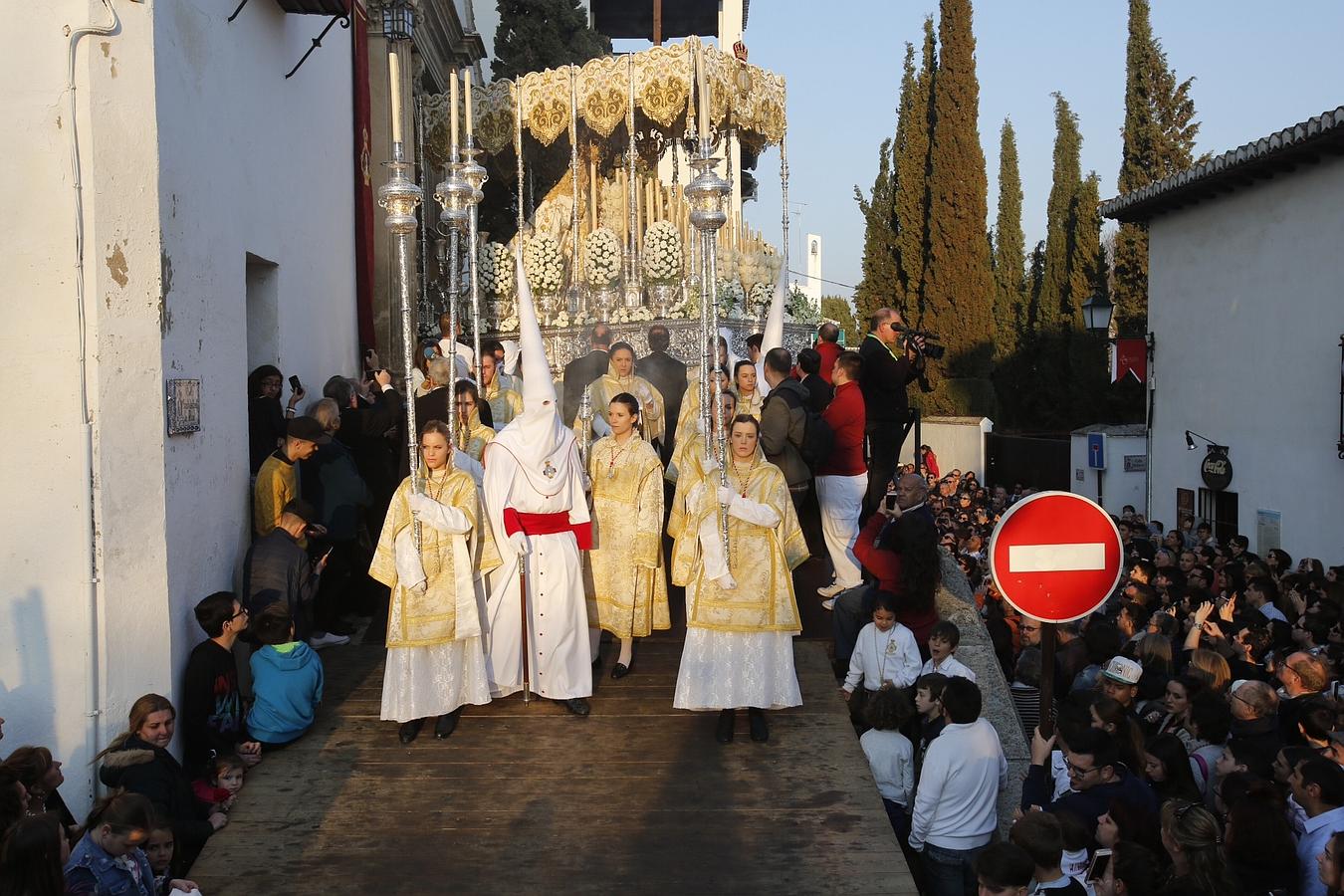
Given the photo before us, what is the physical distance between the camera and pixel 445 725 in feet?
23.0

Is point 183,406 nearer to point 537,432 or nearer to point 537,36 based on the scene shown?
point 537,432

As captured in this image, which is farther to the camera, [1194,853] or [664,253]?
[664,253]

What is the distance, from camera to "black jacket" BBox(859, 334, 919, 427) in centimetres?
945

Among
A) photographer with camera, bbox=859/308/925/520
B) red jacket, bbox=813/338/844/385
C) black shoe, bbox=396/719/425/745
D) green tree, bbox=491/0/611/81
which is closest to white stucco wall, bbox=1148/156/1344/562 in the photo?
red jacket, bbox=813/338/844/385

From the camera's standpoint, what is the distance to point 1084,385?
25938 mm

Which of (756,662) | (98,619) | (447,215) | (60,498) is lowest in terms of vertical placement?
(756,662)

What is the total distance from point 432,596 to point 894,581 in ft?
8.67

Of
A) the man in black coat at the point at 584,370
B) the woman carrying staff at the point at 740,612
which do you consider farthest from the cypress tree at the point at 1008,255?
the woman carrying staff at the point at 740,612

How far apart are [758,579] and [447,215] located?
330cm

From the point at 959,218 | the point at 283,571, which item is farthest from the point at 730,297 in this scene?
the point at 959,218

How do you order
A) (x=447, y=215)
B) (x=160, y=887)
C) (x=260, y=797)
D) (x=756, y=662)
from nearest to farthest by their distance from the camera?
(x=160, y=887) → (x=260, y=797) → (x=756, y=662) → (x=447, y=215)

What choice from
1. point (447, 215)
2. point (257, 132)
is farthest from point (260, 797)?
point (257, 132)

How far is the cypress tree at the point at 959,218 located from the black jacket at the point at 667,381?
628 inches

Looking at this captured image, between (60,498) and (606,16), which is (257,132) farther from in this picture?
(606,16)
